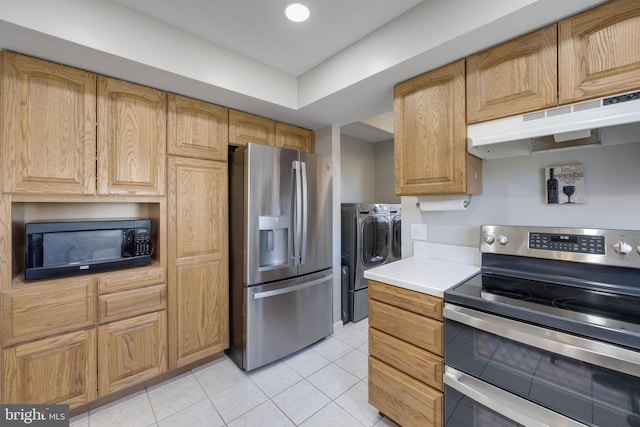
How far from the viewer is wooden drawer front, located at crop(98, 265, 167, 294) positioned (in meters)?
1.72

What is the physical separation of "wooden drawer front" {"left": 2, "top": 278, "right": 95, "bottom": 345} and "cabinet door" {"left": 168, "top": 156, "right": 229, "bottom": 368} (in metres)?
0.48

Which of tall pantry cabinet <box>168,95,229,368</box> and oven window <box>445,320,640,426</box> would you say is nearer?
oven window <box>445,320,640,426</box>

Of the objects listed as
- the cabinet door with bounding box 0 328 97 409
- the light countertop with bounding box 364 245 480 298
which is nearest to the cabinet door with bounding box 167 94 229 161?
the cabinet door with bounding box 0 328 97 409

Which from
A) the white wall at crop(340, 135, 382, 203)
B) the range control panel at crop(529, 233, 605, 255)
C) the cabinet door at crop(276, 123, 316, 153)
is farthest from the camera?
the white wall at crop(340, 135, 382, 203)

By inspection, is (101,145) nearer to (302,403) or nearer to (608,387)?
(302,403)

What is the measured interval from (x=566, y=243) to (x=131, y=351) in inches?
107

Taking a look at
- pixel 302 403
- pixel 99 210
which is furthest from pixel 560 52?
pixel 99 210

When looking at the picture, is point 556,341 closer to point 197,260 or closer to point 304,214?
point 304,214

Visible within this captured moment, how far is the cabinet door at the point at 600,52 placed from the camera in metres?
1.08

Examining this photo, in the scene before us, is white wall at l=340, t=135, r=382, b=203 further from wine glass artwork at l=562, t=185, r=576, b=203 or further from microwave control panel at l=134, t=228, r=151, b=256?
wine glass artwork at l=562, t=185, r=576, b=203

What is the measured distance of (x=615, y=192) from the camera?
1296mm

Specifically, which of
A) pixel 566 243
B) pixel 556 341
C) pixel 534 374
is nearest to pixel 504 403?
pixel 534 374

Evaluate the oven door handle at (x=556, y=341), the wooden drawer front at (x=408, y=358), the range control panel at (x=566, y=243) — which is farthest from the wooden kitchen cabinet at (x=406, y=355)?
the range control panel at (x=566, y=243)

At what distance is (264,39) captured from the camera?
179 centimetres
